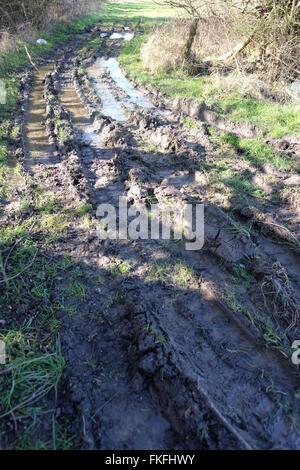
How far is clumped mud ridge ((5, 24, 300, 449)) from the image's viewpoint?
106 inches

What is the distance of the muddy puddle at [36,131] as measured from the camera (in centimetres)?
706

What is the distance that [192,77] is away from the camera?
1157cm

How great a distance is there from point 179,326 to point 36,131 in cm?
668

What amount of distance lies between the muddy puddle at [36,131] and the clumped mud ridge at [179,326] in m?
0.59

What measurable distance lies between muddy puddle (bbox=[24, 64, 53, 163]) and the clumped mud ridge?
592mm

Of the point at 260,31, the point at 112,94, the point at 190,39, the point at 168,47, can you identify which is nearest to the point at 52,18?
the point at 168,47

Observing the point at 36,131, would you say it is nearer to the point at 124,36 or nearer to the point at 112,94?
the point at 112,94

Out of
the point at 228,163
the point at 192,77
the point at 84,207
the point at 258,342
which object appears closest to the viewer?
the point at 258,342

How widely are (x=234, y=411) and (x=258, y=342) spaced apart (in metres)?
0.80

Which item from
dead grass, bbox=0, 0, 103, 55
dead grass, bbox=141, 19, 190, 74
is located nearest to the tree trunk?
dead grass, bbox=141, 19, 190, 74

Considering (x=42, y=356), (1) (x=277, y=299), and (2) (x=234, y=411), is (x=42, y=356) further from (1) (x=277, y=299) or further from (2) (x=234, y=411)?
(1) (x=277, y=299)

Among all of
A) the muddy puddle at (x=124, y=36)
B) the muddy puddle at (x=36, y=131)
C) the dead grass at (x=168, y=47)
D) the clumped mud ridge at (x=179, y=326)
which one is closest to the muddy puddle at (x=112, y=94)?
the dead grass at (x=168, y=47)
